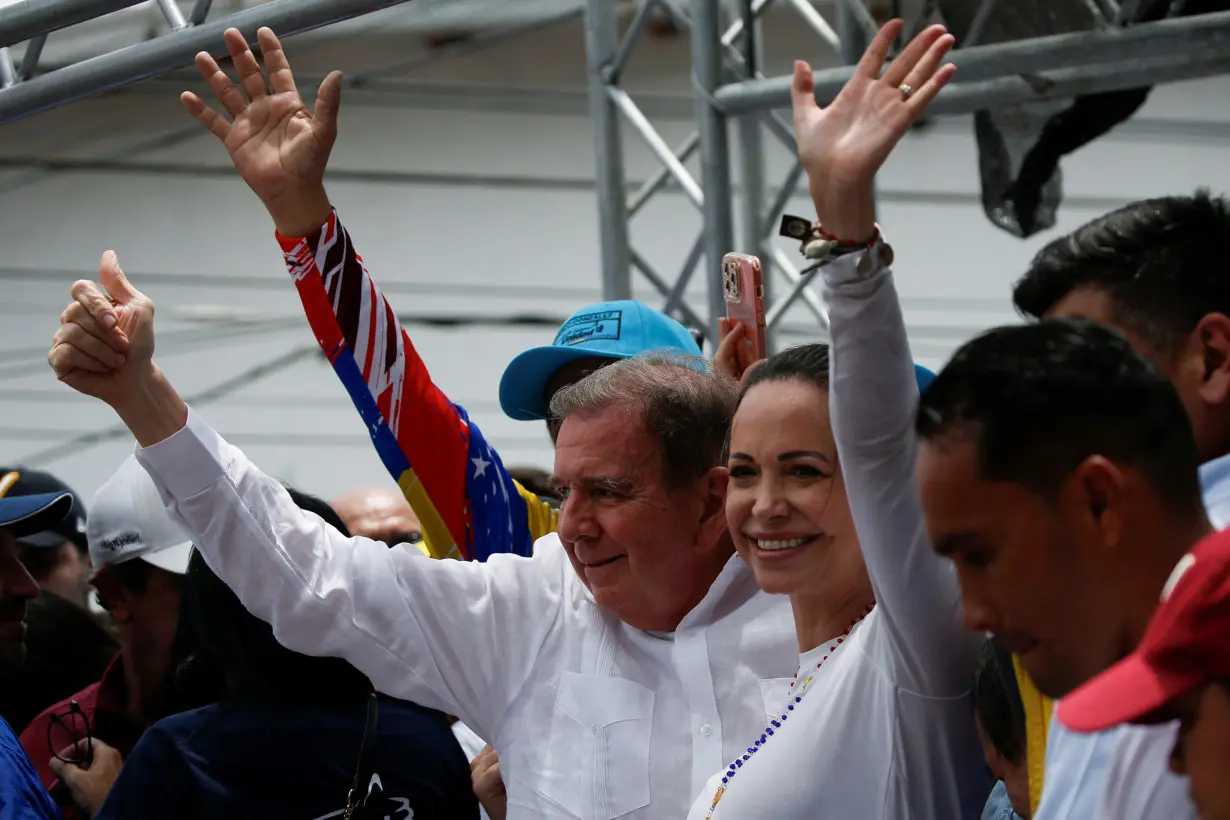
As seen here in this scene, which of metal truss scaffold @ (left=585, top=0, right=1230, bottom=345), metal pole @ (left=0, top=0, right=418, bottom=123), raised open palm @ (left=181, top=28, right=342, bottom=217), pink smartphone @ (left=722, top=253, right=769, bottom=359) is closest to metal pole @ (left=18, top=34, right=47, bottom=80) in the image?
metal pole @ (left=0, top=0, right=418, bottom=123)

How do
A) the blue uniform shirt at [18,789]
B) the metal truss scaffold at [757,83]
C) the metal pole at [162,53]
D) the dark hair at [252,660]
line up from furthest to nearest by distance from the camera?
the metal pole at [162,53] → the metal truss scaffold at [757,83] → the dark hair at [252,660] → the blue uniform shirt at [18,789]

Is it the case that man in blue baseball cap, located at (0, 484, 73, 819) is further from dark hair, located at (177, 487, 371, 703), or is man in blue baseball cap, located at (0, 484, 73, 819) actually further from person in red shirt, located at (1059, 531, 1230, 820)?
person in red shirt, located at (1059, 531, 1230, 820)

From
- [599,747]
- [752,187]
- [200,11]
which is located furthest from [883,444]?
[752,187]

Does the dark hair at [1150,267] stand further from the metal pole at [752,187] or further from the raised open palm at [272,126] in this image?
the metal pole at [752,187]

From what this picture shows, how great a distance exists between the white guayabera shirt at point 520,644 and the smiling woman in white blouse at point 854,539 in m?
0.11

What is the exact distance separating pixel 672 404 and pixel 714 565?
0.72 ft

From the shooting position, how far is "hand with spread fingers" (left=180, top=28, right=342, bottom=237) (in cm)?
224

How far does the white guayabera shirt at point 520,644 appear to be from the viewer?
1.95 m

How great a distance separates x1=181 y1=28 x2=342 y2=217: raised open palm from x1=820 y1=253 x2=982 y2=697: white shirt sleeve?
0.97m

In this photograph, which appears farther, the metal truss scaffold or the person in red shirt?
the metal truss scaffold

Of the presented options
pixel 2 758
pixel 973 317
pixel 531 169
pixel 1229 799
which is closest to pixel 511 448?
pixel 531 169

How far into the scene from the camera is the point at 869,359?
5.02ft

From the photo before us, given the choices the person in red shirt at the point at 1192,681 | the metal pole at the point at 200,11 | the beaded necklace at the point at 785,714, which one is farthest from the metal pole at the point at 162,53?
the person in red shirt at the point at 1192,681

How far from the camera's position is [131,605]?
9.34 feet
